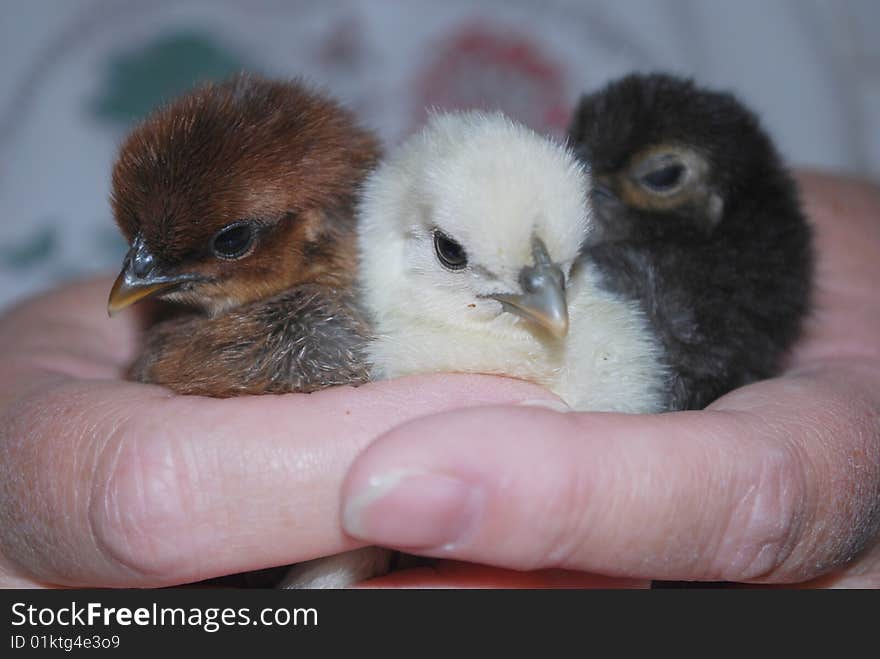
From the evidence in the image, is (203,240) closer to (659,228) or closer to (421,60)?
(659,228)

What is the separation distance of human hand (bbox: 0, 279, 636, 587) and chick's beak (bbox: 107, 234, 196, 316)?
0.17 meters

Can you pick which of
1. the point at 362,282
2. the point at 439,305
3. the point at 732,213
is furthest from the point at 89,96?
the point at 732,213

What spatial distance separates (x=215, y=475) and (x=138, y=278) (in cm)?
45

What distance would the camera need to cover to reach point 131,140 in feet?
5.52

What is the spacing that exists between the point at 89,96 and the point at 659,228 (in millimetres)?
2031

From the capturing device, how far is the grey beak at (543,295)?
1.51 m

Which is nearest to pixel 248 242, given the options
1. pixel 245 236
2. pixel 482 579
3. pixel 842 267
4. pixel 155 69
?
pixel 245 236

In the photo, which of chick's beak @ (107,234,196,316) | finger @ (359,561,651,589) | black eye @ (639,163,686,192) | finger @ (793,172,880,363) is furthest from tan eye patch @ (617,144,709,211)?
chick's beak @ (107,234,196,316)

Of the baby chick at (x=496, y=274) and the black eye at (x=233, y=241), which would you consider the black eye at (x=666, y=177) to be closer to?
the baby chick at (x=496, y=274)

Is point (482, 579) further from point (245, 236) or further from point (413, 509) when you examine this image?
point (245, 236)

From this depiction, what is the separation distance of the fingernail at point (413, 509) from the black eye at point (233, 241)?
58 cm

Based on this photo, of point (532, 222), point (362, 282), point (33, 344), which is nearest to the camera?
point (532, 222)

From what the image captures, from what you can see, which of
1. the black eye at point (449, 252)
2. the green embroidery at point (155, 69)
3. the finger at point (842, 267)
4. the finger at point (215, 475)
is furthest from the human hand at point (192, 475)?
the green embroidery at point (155, 69)

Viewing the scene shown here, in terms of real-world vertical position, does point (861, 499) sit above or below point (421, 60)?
below
